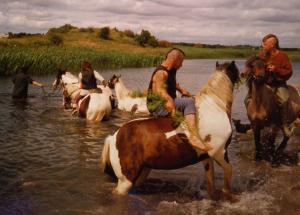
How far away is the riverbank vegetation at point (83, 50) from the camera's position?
30.2m

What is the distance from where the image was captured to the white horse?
16078 millimetres

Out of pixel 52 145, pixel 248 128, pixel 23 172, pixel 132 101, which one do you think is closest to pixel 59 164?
pixel 23 172

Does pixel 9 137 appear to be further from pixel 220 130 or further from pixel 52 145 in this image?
pixel 220 130

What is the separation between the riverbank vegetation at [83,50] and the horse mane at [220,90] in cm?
300

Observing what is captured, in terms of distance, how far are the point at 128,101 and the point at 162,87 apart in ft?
33.4

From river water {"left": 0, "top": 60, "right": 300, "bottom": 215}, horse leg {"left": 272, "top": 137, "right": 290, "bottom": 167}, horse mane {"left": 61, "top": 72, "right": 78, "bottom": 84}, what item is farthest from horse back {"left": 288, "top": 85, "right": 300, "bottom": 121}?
horse mane {"left": 61, "top": 72, "right": 78, "bottom": 84}

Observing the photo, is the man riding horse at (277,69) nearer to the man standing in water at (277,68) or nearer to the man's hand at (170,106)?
the man standing in water at (277,68)

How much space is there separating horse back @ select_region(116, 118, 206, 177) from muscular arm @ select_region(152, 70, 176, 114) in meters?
0.29

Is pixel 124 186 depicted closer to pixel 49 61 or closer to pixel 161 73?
pixel 161 73

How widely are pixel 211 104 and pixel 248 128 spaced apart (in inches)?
266

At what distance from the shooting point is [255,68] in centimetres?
841

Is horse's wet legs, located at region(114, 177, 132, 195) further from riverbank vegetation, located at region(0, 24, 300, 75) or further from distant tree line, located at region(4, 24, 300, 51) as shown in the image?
distant tree line, located at region(4, 24, 300, 51)

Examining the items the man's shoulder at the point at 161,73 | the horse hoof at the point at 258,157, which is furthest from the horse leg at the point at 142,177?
the horse hoof at the point at 258,157

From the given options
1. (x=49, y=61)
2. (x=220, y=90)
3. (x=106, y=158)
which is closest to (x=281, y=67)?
(x=220, y=90)
